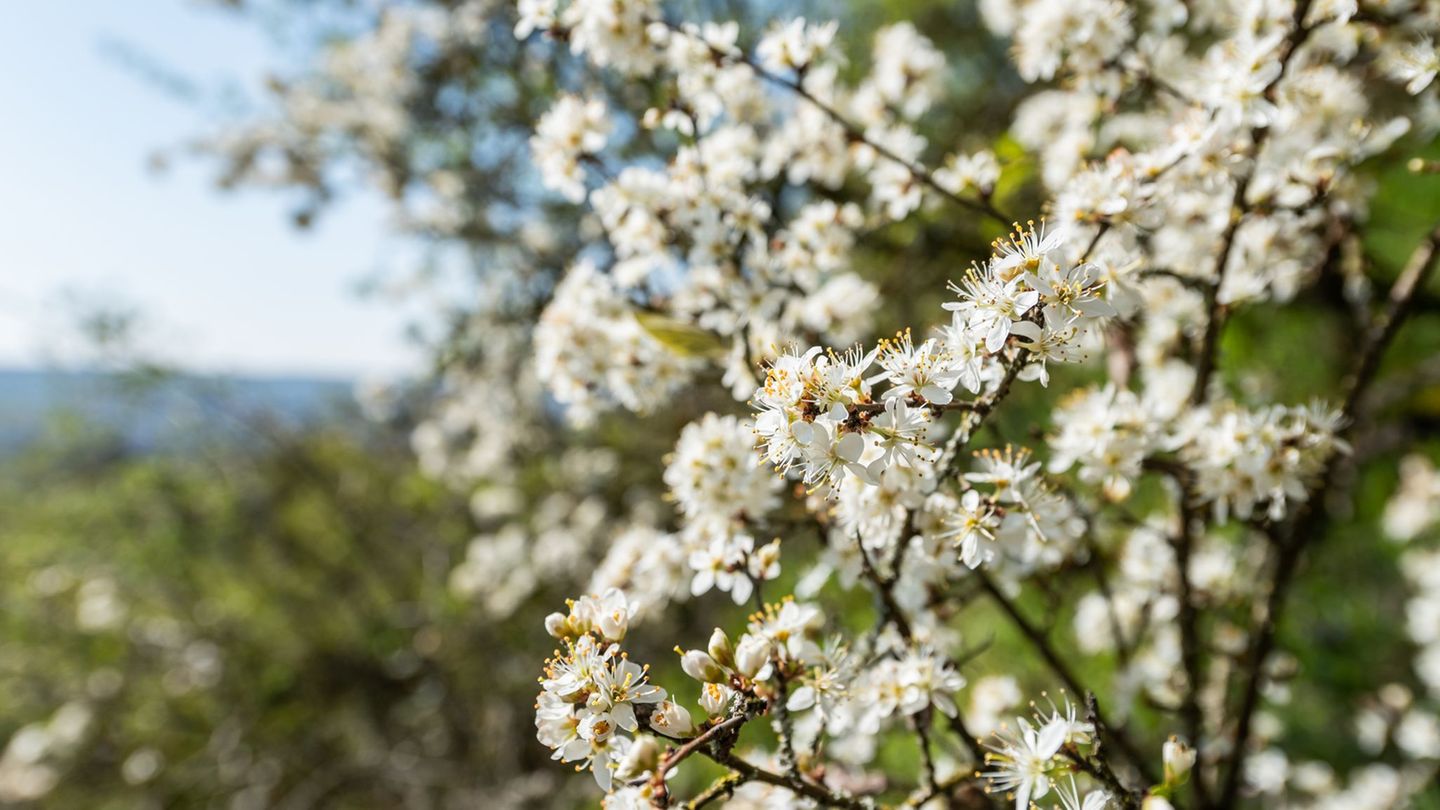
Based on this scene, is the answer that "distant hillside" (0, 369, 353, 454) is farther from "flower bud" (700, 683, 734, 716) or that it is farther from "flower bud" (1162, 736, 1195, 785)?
"flower bud" (1162, 736, 1195, 785)

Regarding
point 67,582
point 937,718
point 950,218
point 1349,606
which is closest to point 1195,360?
point 937,718

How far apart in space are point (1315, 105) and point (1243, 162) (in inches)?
16.9

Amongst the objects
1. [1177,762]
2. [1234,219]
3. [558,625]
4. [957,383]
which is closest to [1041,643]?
[1177,762]

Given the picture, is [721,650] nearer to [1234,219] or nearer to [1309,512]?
[1234,219]

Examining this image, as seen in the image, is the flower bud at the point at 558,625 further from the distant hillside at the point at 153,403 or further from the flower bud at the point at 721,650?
the distant hillside at the point at 153,403

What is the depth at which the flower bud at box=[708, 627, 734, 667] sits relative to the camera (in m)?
1.18

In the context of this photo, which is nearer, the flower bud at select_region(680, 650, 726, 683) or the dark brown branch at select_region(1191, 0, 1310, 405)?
the flower bud at select_region(680, 650, 726, 683)

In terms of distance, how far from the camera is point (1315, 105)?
179cm

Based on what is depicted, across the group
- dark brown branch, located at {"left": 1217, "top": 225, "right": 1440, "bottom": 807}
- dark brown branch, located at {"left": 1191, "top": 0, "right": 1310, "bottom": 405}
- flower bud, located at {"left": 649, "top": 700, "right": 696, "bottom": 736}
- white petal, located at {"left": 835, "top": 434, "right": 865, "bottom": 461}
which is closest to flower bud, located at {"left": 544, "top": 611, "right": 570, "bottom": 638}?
flower bud, located at {"left": 649, "top": 700, "right": 696, "bottom": 736}

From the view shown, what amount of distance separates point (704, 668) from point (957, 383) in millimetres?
553

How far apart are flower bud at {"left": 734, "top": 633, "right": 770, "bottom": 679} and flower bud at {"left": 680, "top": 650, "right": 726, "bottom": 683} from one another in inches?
1.3

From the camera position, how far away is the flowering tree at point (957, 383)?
117 cm

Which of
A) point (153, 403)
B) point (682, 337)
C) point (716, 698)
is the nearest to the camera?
point (716, 698)

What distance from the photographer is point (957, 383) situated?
1233 mm
